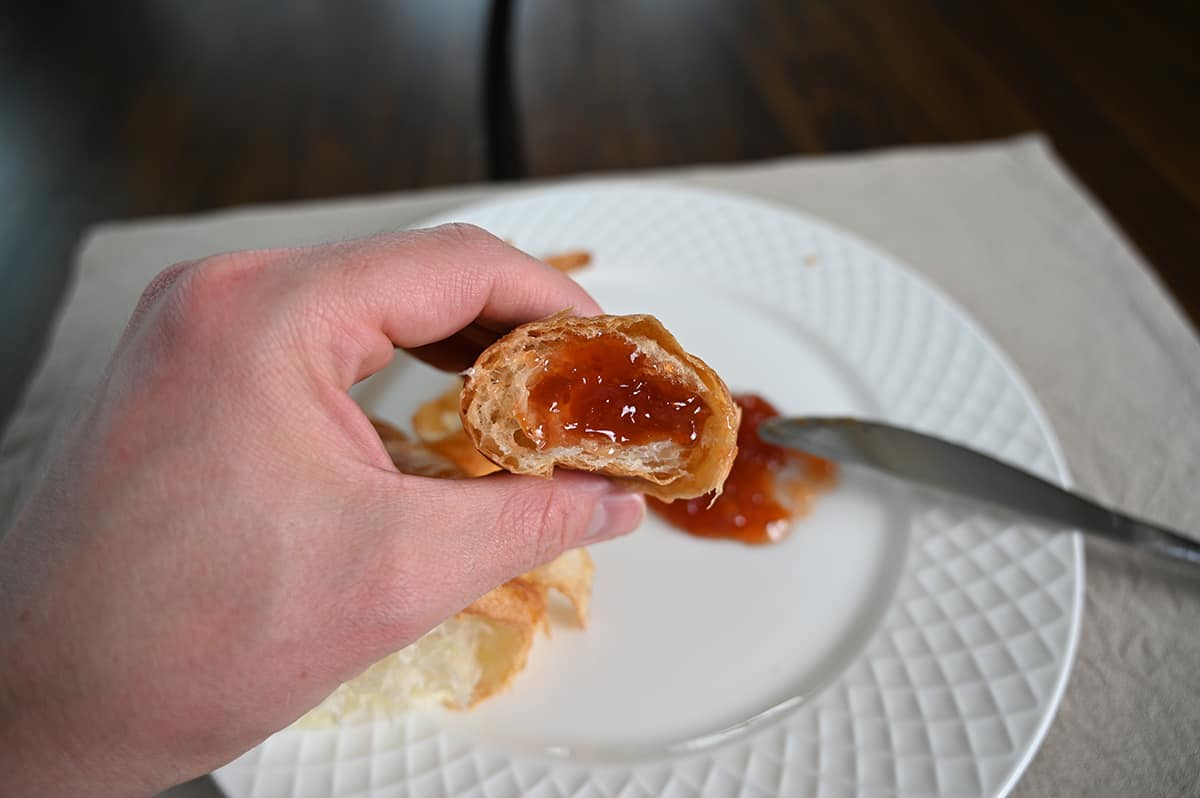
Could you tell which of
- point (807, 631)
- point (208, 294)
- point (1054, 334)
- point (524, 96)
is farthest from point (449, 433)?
point (524, 96)

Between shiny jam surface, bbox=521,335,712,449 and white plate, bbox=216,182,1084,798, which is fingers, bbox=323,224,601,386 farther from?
white plate, bbox=216,182,1084,798

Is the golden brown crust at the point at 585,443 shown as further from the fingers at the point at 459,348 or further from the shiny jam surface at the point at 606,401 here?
the fingers at the point at 459,348

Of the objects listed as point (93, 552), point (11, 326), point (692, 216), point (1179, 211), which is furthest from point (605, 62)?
point (93, 552)

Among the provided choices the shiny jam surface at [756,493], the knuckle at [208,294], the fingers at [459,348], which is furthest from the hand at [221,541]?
the shiny jam surface at [756,493]

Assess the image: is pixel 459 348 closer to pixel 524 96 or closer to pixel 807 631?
pixel 807 631

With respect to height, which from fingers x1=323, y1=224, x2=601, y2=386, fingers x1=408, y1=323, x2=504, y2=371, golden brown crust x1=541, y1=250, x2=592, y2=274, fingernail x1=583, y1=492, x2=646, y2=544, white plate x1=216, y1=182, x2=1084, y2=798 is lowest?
white plate x1=216, y1=182, x2=1084, y2=798

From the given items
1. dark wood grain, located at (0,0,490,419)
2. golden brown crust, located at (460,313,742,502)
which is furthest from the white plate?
dark wood grain, located at (0,0,490,419)
